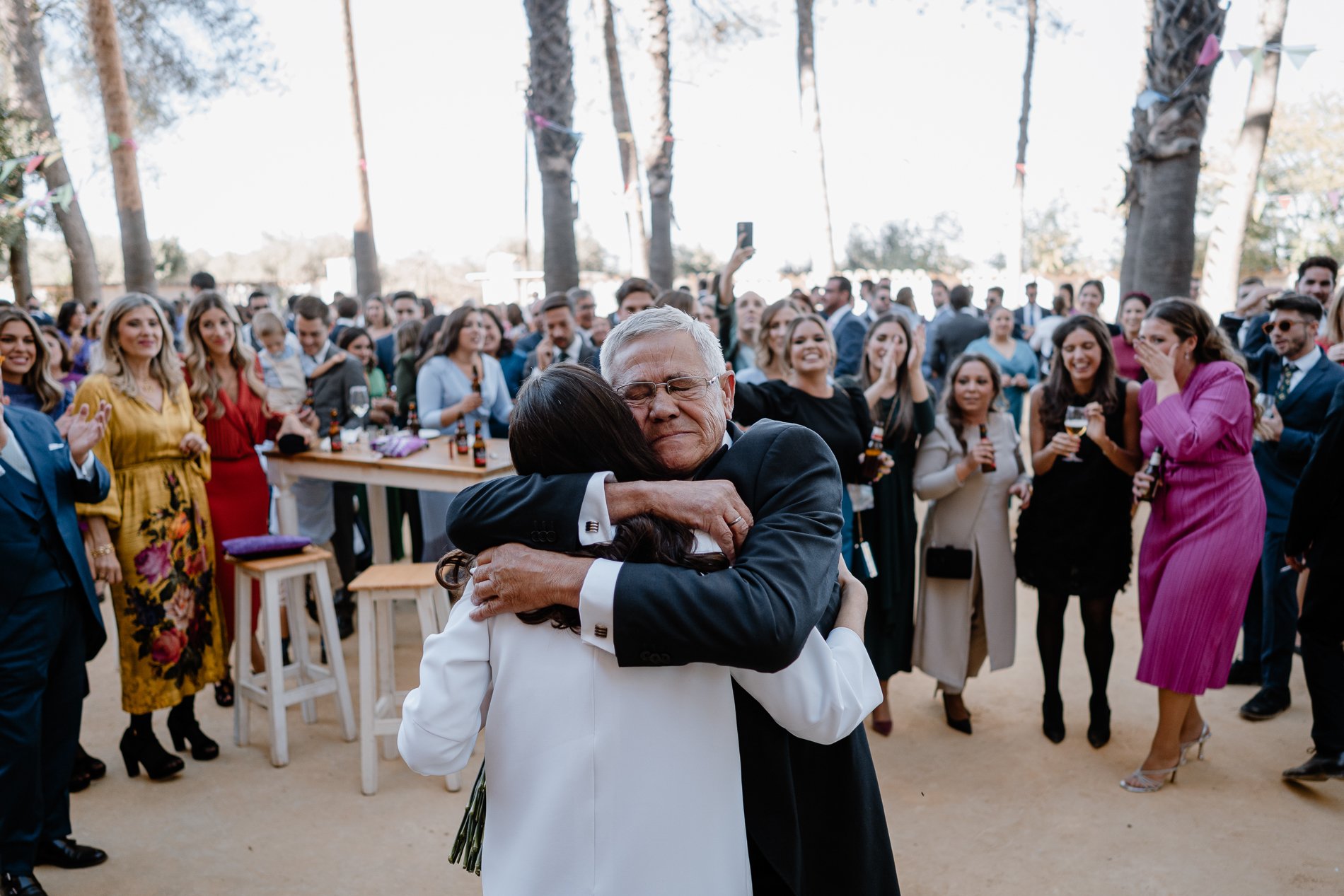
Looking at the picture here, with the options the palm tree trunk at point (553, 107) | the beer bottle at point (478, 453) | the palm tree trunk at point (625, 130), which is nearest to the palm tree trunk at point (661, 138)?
the palm tree trunk at point (553, 107)

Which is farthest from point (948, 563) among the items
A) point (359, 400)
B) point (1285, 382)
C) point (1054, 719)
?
point (359, 400)

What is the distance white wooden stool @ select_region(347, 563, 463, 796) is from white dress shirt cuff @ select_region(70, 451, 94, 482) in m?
0.97

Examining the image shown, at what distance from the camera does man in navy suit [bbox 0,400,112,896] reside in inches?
113

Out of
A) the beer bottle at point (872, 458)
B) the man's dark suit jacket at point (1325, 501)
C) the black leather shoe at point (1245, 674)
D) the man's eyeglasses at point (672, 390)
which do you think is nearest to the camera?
the man's eyeglasses at point (672, 390)

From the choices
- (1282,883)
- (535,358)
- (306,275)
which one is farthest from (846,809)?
(306,275)

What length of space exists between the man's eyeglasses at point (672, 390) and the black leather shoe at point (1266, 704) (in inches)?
156

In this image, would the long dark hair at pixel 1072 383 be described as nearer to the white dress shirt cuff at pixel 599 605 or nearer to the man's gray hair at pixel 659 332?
the man's gray hair at pixel 659 332

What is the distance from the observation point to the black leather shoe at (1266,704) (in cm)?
427

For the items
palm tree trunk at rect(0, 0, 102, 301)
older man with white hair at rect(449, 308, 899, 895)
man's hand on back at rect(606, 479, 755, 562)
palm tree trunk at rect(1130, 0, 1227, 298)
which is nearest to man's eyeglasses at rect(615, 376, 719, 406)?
older man with white hair at rect(449, 308, 899, 895)

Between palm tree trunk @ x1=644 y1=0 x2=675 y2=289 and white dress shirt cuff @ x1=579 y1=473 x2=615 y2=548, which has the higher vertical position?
palm tree trunk @ x1=644 y1=0 x2=675 y2=289

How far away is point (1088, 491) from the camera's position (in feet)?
13.0

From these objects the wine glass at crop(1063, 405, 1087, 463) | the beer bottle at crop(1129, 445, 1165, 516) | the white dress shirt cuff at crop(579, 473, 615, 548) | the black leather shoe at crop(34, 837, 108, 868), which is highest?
the white dress shirt cuff at crop(579, 473, 615, 548)

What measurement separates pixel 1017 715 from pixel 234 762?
359 centimetres

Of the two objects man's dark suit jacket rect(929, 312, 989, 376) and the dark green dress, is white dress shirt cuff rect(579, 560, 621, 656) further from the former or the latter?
man's dark suit jacket rect(929, 312, 989, 376)
